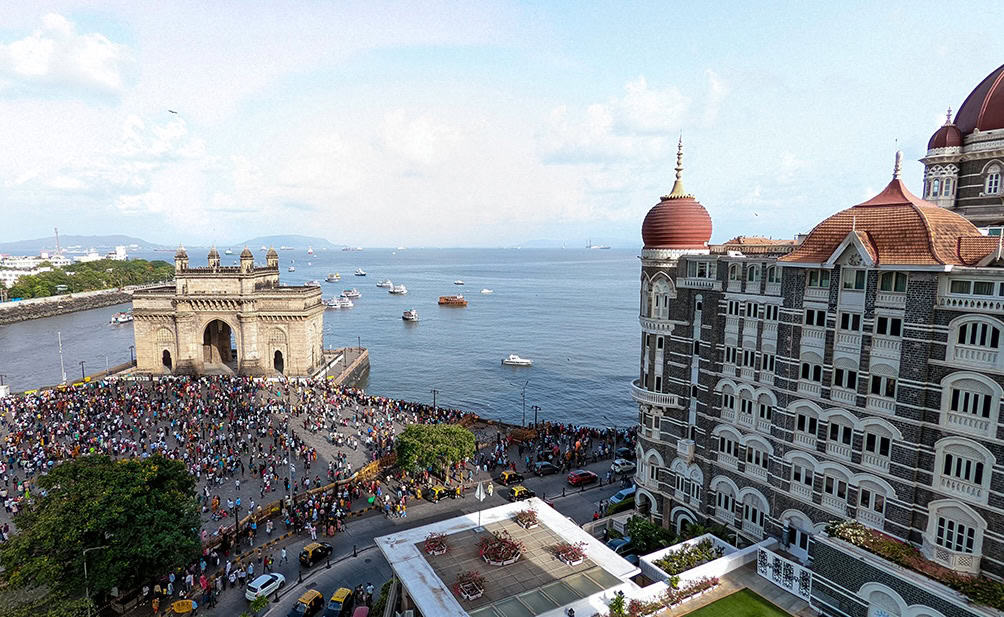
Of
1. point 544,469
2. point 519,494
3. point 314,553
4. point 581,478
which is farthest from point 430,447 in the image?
point 581,478

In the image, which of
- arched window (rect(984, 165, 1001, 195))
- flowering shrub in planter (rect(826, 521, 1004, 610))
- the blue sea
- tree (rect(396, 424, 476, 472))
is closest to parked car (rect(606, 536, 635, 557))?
flowering shrub in planter (rect(826, 521, 1004, 610))

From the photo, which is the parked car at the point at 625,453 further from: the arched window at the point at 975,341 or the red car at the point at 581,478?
the arched window at the point at 975,341

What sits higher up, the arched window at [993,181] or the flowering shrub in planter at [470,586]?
the arched window at [993,181]

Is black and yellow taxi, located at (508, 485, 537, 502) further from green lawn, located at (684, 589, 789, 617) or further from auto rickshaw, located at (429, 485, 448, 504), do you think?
green lawn, located at (684, 589, 789, 617)

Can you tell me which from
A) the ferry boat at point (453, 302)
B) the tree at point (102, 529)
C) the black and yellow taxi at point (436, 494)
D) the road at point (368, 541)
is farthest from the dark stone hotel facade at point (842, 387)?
the ferry boat at point (453, 302)

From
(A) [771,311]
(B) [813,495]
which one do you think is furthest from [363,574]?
(A) [771,311]

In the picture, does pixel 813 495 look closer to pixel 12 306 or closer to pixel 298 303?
pixel 298 303

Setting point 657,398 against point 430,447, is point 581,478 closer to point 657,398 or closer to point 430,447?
point 430,447
